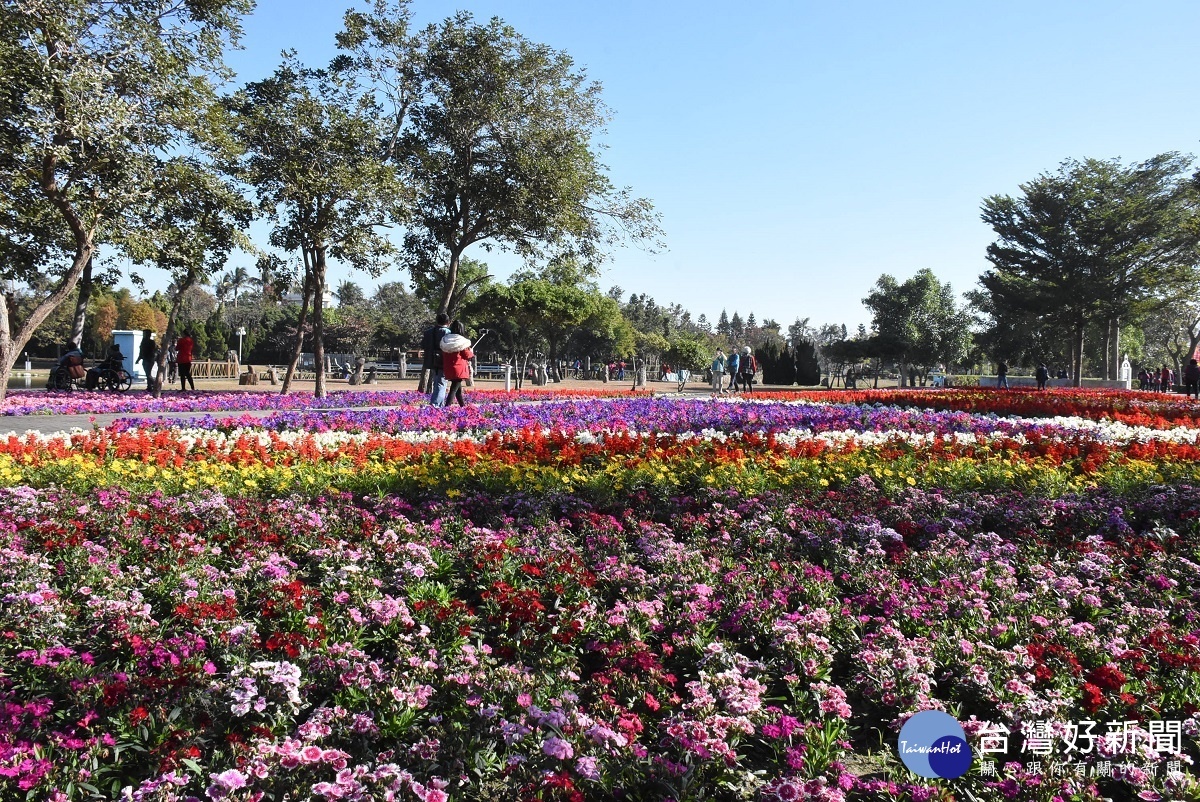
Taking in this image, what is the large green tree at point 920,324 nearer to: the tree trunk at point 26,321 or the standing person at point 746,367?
the standing person at point 746,367

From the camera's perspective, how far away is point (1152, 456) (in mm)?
7039

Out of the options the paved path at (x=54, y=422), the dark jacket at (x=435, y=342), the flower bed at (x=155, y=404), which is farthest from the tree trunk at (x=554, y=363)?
the paved path at (x=54, y=422)

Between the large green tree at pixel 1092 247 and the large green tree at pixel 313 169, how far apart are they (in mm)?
33555

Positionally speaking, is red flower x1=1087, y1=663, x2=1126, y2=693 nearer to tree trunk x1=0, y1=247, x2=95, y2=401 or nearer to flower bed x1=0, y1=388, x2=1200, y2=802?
flower bed x1=0, y1=388, x2=1200, y2=802

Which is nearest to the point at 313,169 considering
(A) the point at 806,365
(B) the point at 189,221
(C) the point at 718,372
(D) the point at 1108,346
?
(B) the point at 189,221

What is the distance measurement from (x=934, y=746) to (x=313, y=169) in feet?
57.0

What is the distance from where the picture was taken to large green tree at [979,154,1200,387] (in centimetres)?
3706

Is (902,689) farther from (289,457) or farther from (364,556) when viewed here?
(289,457)

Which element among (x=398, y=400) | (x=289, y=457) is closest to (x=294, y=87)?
(x=398, y=400)

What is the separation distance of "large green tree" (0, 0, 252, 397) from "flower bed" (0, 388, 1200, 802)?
8.81m

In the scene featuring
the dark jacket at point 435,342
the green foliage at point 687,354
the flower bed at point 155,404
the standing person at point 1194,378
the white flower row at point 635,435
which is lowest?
the white flower row at point 635,435

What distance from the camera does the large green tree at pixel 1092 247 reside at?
37.1 meters

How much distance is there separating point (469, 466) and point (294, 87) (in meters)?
15.4

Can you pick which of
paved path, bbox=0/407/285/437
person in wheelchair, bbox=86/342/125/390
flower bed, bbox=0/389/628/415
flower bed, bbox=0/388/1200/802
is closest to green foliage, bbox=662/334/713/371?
person in wheelchair, bbox=86/342/125/390
